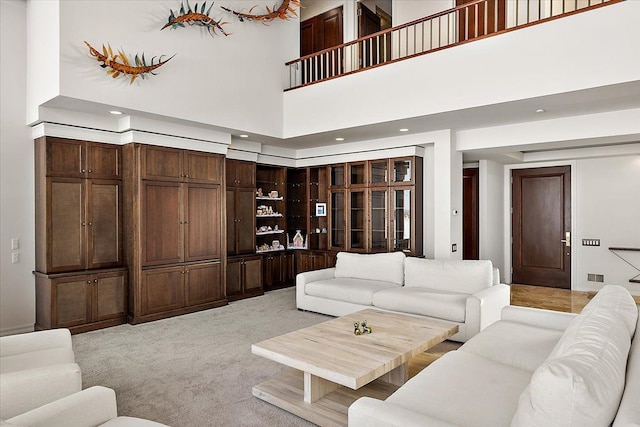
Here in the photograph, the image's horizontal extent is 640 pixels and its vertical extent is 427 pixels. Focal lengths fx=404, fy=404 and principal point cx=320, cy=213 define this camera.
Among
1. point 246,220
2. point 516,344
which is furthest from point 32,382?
point 246,220

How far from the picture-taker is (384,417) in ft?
5.60

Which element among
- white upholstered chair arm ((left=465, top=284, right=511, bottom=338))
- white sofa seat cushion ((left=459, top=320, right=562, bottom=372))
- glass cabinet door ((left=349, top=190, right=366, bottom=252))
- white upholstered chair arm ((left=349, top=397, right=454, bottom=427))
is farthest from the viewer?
glass cabinet door ((left=349, top=190, right=366, bottom=252))

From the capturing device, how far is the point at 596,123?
17.0 ft

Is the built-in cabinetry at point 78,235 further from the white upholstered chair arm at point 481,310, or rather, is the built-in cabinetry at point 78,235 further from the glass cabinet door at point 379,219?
the white upholstered chair arm at point 481,310

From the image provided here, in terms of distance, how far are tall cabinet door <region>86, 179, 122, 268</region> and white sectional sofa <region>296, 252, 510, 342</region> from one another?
2.53 m

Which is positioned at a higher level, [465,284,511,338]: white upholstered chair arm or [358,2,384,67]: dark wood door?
[358,2,384,67]: dark wood door

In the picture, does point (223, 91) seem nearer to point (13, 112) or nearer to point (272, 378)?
point (13, 112)

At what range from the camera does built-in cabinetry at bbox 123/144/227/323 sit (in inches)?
208

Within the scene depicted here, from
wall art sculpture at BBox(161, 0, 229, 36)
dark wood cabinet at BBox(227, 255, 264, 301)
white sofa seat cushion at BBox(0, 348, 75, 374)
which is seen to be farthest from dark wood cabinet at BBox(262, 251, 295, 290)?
white sofa seat cushion at BBox(0, 348, 75, 374)

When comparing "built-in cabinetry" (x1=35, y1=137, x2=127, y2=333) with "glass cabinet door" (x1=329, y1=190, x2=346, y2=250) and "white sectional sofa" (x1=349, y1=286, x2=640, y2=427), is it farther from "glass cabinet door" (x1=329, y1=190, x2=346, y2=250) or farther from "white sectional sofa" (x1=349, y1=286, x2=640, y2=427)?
"white sectional sofa" (x1=349, y1=286, x2=640, y2=427)

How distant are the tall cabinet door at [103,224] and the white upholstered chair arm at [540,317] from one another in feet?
15.6

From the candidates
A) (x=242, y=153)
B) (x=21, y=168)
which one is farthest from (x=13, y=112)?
(x=242, y=153)

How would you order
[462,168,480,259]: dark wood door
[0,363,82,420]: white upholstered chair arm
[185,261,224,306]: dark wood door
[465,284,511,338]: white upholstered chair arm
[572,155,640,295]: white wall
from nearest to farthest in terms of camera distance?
1. [0,363,82,420]: white upholstered chair arm
2. [465,284,511,338]: white upholstered chair arm
3. [185,261,224,306]: dark wood door
4. [572,155,640,295]: white wall
5. [462,168,480,259]: dark wood door

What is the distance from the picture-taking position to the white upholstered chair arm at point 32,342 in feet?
9.36
